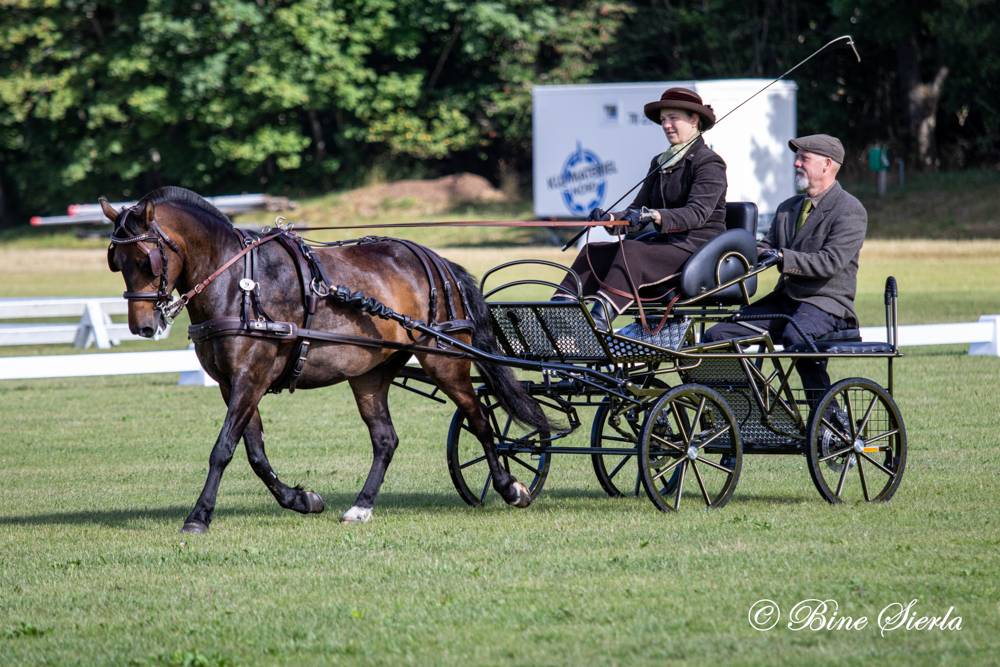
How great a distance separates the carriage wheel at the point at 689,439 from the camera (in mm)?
7883

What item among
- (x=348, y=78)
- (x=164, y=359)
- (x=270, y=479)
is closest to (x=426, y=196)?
(x=348, y=78)

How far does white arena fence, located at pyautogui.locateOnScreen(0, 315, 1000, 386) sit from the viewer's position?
13633 millimetres

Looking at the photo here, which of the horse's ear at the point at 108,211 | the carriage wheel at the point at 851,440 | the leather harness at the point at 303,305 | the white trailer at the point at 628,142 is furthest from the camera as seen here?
the white trailer at the point at 628,142

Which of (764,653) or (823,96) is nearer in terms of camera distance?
(764,653)

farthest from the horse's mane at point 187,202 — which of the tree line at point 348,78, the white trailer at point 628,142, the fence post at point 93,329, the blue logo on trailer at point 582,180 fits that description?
the tree line at point 348,78

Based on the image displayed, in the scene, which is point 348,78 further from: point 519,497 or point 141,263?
point 141,263

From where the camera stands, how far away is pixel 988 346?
16219mm

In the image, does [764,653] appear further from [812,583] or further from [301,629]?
[301,629]

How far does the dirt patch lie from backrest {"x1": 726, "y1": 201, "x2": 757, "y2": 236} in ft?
98.7

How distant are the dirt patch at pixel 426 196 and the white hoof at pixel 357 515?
30771mm

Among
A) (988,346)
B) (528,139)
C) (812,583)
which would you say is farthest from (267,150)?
(812,583)

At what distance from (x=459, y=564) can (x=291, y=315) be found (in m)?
1.75

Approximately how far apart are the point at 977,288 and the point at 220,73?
23.4m

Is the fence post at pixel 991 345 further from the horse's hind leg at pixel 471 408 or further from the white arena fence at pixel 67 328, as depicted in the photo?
the white arena fence at pixel 67 328
